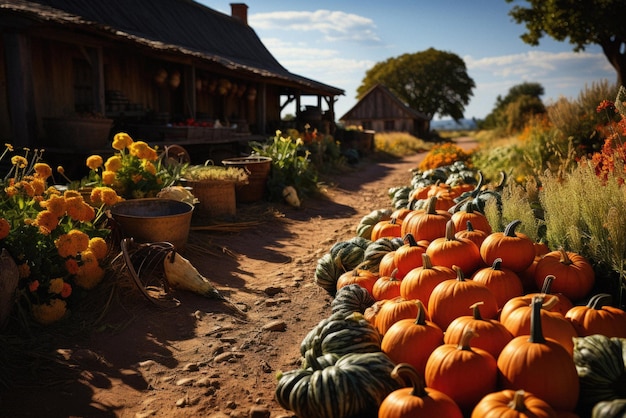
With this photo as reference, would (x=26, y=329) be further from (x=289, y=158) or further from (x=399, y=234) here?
(x=289, y=158)

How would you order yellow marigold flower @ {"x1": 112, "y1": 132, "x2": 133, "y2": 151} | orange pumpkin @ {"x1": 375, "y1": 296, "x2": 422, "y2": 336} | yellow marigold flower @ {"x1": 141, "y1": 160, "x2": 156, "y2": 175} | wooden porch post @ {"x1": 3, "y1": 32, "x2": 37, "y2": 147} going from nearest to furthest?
orange pumpkin @ {"x1": 375, "y1": 296, "x2": 422, "y2": 336}
yellow marigold flower @ {"x1": 112, "y1": 132, "x2": 133, "y2": 151}
yellow marigold flower @ {"x1": 141, "y1": 160, "x2": 156, "y2": 175}
wooden porch post @ {"x1": 3, "y1": 32, "x2": 37, "y2": 147}

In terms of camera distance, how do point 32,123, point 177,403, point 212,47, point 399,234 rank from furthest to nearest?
point 212,47
point 32,123
point 399,234
point 177,403

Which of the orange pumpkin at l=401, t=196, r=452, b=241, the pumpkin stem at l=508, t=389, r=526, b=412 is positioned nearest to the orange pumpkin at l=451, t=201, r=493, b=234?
the orange pumpkin at l=401, t=196, r=452, b=241

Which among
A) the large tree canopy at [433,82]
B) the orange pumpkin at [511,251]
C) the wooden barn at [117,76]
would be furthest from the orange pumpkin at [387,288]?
the large tree canopy at [433,82]

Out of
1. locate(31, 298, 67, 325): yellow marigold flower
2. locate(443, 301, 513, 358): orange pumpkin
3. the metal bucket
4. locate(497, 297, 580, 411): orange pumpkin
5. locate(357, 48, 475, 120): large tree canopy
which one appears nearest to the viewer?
locate(497, 297, 580, 411): orange pumpkin

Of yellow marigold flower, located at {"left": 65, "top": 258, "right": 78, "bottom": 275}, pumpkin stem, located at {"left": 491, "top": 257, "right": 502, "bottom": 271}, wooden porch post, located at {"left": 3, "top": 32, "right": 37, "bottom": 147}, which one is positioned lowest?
yellow marigold flower, located at {"left": 65, "top": 258, "right": 78, "bottom": 275}

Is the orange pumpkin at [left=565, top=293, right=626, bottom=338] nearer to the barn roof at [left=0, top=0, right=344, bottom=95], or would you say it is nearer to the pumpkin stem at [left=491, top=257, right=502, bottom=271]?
the pumpkin stem at [left=491, top=257, right=502, bottom=271]

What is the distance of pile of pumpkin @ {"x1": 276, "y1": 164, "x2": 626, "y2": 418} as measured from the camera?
103 inches

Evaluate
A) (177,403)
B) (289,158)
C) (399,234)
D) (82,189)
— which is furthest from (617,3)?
(177,403)

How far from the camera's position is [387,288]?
405cm

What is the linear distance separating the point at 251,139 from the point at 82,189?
31.5 ft

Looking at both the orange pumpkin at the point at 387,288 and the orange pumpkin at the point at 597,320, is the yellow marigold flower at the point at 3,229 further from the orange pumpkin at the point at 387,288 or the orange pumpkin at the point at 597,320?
the orange pumpkin at the point at 597,320

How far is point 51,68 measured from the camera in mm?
10148

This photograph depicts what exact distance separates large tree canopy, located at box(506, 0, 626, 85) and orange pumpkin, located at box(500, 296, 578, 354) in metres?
19.5
